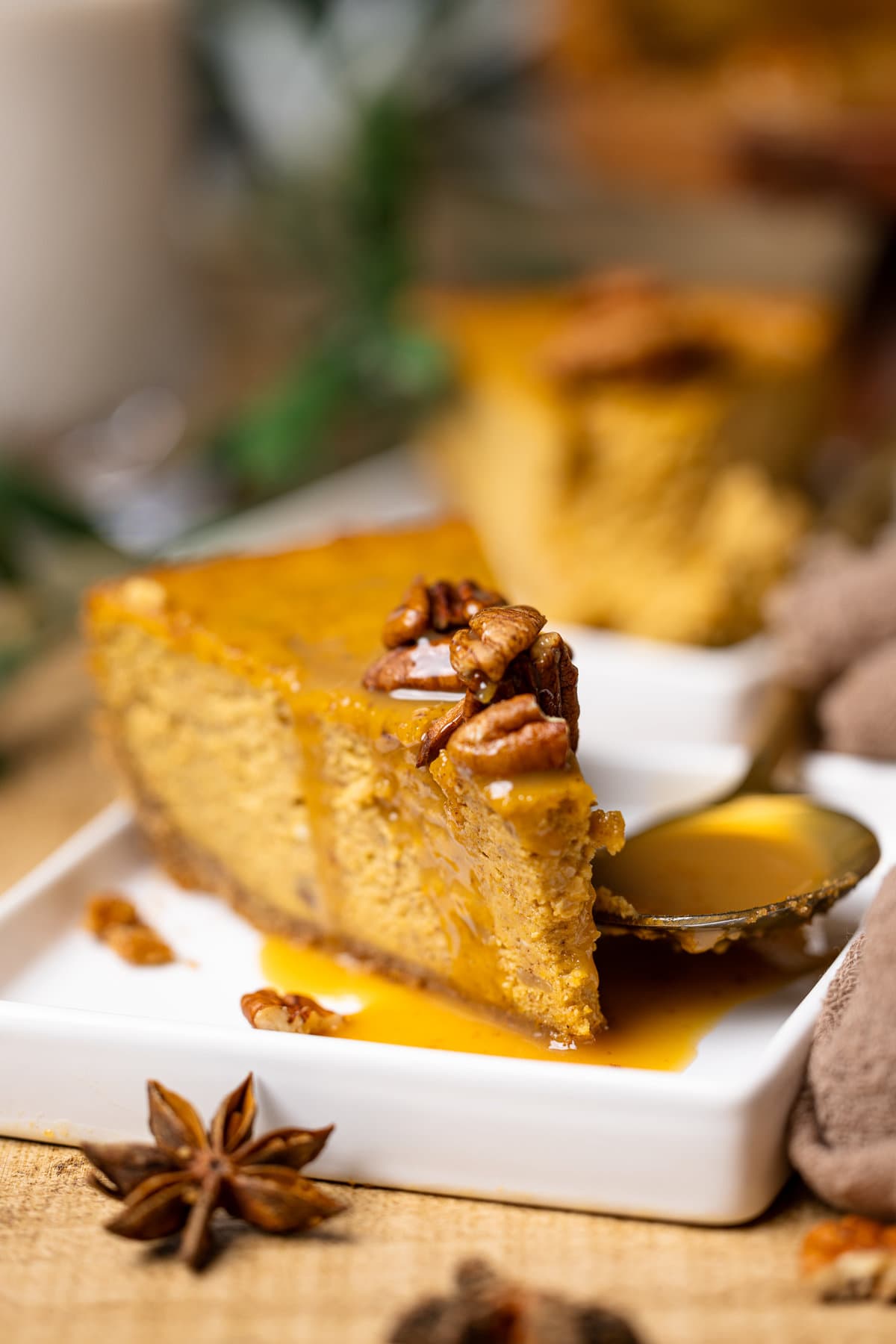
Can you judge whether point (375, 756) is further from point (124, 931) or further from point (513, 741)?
point (124, 931)

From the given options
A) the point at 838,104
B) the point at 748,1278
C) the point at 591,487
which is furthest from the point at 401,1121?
the point at 838,104

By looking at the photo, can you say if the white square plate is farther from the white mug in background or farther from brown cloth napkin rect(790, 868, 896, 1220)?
the white mug in background

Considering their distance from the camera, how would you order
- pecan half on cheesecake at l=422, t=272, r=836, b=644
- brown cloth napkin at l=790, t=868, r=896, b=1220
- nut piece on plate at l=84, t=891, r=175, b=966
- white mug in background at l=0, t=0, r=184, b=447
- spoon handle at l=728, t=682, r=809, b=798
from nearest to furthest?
brown cloth napkin at l=790, t=868, r=896, b=1220 < nut piece on plate at l=84, t=891, r=175, b=966 < spoon handle at l=728, t=682, r=809, b=798 < pecan half on cheesecake at l=422, t=272, r=836, b=644 < white mug in background at l=0, t=0, r=184, b=447

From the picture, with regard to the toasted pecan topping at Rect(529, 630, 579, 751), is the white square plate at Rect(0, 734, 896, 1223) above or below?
below

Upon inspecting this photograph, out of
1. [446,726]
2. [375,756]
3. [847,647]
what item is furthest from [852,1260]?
[847,647]

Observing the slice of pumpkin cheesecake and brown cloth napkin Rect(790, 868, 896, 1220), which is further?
the slice of pumpkin cheesecake

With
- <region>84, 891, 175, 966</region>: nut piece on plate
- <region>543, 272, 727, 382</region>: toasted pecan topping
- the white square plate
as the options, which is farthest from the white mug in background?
the white square plate

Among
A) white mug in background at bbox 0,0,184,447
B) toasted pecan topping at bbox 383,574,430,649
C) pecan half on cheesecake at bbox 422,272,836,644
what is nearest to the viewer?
toasted pecan topping at bbox 383,574,430,649

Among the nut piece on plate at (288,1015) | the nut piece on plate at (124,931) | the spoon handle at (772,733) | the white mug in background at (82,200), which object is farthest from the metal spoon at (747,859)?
the white mug in background at (82,200)
